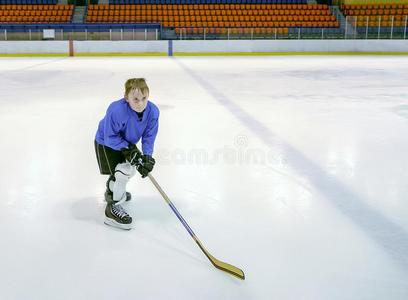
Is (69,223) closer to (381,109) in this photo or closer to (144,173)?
(144,173)

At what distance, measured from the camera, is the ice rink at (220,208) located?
61.4 inches

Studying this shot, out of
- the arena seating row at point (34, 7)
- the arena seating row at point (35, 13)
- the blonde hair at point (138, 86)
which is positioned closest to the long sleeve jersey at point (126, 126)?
the blonde hair at point (138, 86)

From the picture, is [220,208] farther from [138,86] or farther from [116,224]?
[138,86]

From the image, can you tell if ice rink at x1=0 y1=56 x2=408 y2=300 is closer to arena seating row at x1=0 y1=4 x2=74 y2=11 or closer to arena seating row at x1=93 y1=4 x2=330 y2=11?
arena seating row at x1=93 y1=4 x2=330 y2=11

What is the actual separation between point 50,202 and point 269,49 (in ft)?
45.8

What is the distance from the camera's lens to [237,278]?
1.59m

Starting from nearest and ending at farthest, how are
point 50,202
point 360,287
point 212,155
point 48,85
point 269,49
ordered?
point 360,287
point 50,202
point 212,155
point 48,85
point 269,49

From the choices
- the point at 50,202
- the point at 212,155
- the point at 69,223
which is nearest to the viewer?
the point at 69,223

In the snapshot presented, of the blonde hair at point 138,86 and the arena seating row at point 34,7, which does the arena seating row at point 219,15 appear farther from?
the blonde hair at point 138,86

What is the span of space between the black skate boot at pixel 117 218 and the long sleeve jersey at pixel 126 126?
0.27m

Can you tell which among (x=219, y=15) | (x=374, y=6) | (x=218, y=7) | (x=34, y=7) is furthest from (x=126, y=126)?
(x=374, y=6)

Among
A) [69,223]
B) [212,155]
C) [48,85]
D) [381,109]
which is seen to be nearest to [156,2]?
[48,85]

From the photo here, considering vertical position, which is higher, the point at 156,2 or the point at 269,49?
the point at 156,2

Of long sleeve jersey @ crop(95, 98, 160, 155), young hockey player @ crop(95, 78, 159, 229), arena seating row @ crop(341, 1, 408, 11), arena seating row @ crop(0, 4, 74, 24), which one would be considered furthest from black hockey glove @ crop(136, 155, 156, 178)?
arena seating row @ crop(341, 1, 408, 11)
